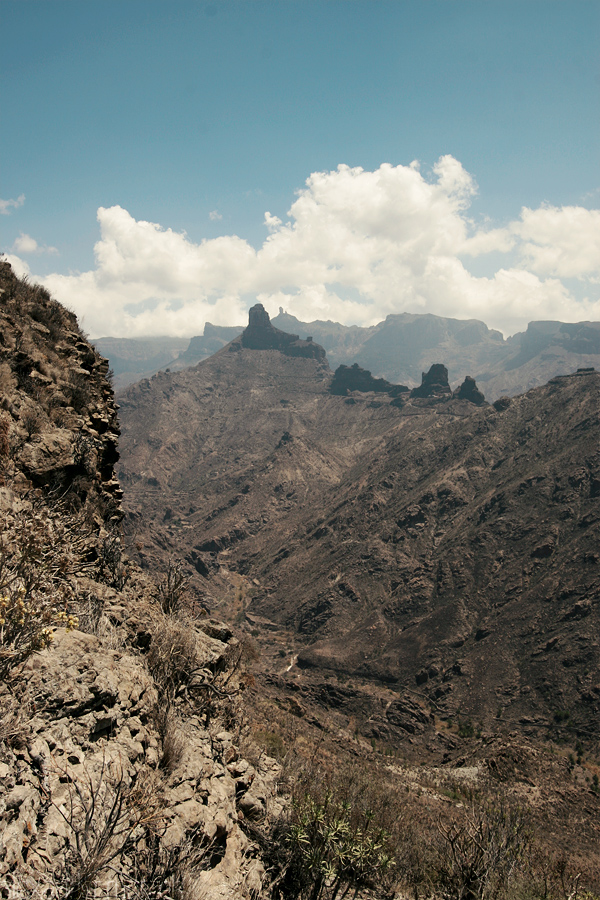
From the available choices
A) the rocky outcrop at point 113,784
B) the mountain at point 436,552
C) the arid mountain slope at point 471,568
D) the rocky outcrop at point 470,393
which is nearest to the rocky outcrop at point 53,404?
the rocky outcrop at point 113,784

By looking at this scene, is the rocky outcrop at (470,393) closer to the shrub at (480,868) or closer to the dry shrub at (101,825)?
the shrub at (480,868)

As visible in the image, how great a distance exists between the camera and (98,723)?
4867 millimetres

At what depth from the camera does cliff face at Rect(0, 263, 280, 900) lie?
3.55 m

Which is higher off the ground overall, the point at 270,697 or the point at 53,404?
the point at 53,404

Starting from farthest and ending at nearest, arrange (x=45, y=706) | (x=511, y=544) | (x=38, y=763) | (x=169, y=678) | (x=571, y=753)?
(x=511, y=544) → (x=571, y=753) → (x=169, y=678) → (x=45, y=706) → (x=38, y=763)

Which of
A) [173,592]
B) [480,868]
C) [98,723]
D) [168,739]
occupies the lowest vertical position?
[480,868]

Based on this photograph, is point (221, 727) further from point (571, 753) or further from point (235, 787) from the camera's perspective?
point (571, 753)

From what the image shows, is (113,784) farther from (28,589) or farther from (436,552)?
(436,552)

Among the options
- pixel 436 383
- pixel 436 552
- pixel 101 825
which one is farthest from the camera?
pixel 436 383

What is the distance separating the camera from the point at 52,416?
11070 mm

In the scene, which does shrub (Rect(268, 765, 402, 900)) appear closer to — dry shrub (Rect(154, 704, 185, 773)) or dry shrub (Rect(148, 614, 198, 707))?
dry shrub (Rect(154, 704, 185, 773))

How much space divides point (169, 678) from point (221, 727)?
1.28 metres

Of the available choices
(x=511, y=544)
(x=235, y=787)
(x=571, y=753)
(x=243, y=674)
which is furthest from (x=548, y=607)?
(x=235, y=787)

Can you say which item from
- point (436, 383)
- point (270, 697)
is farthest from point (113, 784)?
point (436, 383)
